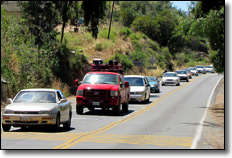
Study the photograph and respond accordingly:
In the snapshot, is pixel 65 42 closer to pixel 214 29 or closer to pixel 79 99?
pixel 79 99

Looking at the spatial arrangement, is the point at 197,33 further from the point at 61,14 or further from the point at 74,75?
the point at 74,75

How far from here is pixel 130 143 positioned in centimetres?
1362

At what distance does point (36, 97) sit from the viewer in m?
16.7

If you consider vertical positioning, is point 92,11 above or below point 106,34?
below

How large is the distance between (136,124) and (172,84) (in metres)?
38.7

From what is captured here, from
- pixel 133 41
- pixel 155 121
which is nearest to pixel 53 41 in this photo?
pixel 155 121

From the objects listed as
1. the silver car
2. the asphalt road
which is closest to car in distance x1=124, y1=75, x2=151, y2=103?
the asphalt road

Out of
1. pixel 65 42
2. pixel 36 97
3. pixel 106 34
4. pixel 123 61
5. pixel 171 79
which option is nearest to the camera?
pixel 36 97

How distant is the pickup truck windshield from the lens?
2394 centimetres

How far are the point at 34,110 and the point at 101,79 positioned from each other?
8891 millimetres

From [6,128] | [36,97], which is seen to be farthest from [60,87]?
[6,128]

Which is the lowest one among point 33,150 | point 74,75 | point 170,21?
point 33,150

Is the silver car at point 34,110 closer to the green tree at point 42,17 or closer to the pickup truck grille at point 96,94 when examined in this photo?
the pickup truck grille at point 96,94

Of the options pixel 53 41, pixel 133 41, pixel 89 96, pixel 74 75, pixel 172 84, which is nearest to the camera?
pixel 89 96
